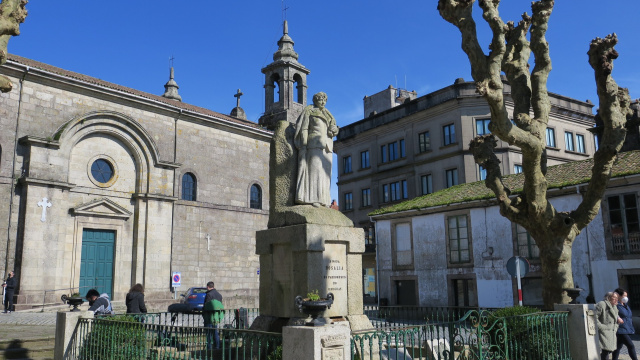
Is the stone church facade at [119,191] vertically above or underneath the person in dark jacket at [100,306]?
above

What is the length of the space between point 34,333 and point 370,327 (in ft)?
26.0

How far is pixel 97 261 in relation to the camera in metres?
22.5

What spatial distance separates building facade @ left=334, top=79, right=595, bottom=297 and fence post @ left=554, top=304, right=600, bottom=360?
980 inches

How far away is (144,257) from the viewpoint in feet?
76.8

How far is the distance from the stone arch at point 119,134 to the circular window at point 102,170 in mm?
1150

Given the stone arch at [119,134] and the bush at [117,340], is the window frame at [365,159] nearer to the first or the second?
the stone arch at [119,134]

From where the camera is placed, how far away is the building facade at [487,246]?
18.4 metres

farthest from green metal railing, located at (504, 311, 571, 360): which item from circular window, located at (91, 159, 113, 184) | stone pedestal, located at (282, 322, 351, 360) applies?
circular window, located at (91, 159, 113, 184)

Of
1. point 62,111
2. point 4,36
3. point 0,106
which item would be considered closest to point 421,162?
point 62,111

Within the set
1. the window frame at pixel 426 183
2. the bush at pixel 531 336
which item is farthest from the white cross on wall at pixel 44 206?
the window frame at pixel 426 183

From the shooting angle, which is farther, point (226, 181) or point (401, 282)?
point (226, 181)

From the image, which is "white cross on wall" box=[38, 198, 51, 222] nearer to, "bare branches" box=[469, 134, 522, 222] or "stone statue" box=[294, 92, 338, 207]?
"stone statue" box=[294, 92, 338, 207]

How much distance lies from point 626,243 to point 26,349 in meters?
18.1

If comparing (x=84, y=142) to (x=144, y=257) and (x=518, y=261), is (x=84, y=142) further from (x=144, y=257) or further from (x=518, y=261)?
(x=518, y=261)
